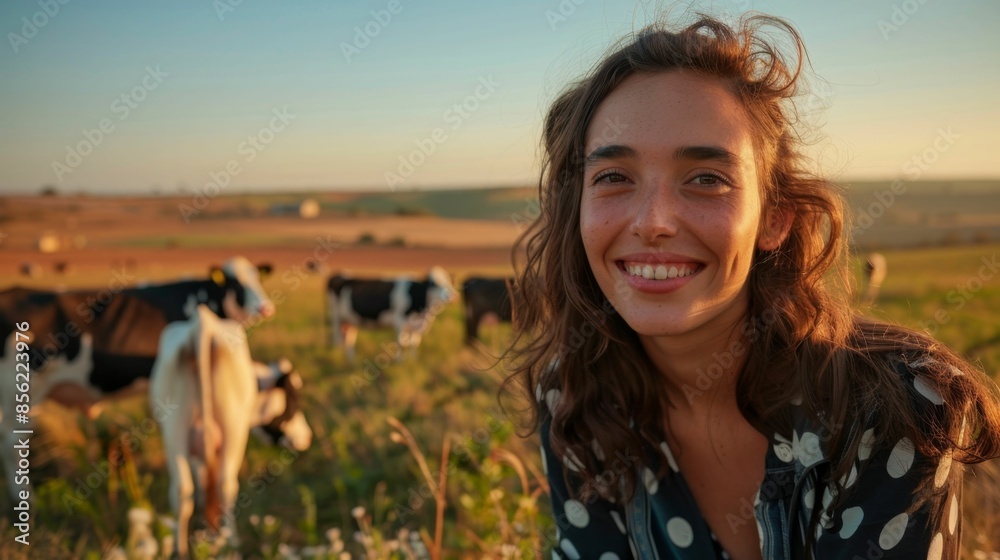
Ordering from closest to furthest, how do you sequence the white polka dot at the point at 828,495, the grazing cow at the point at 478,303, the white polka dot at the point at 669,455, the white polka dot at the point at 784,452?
the white polka dot at the point at 828,495
the white polka dot at the point at 784,452
the white polka dot at the point at 669,455
the grazing cow at the point at 478,303

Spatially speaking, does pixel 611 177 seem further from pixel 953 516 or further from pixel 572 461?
pixel 953 516

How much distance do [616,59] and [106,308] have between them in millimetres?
5308

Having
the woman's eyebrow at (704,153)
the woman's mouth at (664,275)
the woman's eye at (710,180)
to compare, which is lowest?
the woman's mouth at (664,275)

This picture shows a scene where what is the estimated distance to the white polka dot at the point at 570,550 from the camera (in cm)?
200

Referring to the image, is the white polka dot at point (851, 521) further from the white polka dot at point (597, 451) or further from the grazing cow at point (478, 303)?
the grazing cow at point (478, 303)

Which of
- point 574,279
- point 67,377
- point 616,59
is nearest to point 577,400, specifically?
point 574,279

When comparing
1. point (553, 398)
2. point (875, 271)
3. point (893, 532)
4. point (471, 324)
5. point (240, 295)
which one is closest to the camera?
point (893, 532)

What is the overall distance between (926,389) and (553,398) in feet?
3.08

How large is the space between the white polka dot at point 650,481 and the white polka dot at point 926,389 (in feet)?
2.19

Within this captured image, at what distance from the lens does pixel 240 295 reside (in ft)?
23.0


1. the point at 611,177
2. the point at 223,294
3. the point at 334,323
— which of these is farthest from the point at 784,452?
the point at 334,323

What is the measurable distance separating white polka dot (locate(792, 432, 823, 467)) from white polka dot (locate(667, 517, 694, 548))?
369 millimetres

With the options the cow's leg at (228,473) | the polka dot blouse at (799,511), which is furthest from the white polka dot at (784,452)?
the cow's leg at (228,473)

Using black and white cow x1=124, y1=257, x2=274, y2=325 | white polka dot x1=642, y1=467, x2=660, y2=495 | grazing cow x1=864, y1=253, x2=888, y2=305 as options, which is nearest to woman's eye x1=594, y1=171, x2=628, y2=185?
white polka dot x1=642, y1=467, x2=660, y2=495
